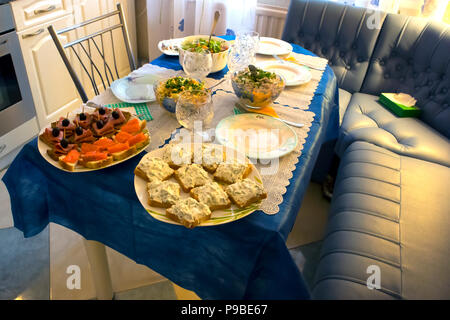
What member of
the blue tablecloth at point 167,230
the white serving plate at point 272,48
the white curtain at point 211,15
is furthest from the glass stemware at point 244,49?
the white curtain at point 211,15

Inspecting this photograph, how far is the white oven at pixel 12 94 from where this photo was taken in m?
1.91

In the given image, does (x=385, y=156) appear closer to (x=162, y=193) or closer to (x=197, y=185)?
(x=197, y=185)

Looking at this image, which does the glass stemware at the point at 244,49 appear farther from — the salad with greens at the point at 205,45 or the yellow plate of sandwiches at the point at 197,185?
the yellow plate of sandwiches at the point at 197,185

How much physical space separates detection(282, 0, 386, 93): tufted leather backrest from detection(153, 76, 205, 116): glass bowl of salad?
1.49m

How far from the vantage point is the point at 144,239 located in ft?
3.26

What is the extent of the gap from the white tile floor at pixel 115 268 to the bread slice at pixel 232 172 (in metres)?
0.88

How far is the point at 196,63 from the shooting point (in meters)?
1.32

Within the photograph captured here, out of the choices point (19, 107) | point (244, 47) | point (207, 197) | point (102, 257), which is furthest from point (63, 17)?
point (207, 197)

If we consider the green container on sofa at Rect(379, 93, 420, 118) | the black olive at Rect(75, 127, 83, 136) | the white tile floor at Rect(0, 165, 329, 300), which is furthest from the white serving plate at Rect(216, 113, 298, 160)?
the green container on sofa at Rect(379, 93, 420, 118)

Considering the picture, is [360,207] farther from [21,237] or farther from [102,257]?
[21,237]

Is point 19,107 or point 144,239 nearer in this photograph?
point 144,239

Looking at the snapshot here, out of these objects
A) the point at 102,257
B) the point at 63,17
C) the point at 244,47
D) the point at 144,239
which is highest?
the point at 244,47

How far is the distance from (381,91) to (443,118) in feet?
1.61

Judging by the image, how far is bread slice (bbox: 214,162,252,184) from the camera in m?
0.89
